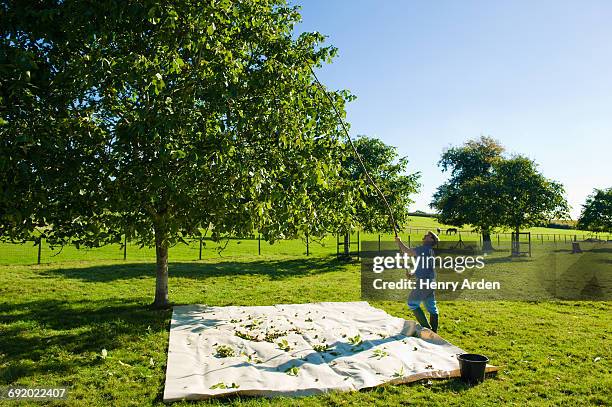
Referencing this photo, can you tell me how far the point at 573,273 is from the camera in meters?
24.0

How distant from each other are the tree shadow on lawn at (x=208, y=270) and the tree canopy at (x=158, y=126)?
9770 millimetres

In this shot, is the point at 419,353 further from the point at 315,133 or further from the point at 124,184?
the point at 124,184

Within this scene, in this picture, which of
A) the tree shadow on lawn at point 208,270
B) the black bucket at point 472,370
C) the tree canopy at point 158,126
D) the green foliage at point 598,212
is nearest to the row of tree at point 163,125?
the tree canopy at point 158,126

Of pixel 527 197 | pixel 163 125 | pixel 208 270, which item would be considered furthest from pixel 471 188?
pixel 163 125

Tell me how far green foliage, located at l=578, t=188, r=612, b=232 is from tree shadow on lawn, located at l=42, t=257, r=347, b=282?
128ft

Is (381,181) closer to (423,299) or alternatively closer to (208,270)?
(208,270)

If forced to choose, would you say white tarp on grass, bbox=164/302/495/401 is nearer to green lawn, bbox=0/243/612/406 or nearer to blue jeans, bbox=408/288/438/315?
green lawn, bbox=0/243/612/406

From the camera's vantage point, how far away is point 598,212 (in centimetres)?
5084

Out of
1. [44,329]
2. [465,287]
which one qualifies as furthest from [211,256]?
[44,329]

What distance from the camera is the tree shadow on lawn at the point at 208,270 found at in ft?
66.6

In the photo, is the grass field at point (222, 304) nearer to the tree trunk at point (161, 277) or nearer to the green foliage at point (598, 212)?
the tree trunk at point (161, 277)

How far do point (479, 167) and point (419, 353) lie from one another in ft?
163

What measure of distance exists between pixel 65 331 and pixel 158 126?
5893mm
